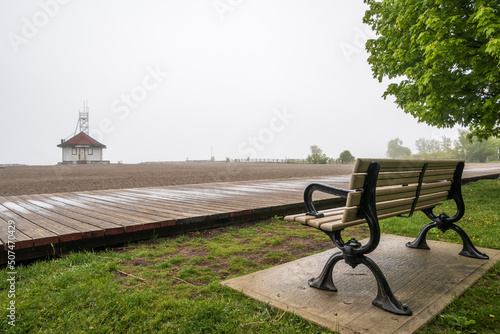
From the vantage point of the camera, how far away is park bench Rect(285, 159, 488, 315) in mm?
2352

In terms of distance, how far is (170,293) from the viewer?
104 inches

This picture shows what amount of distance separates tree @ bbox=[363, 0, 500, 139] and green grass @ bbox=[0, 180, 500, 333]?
448 centimetres

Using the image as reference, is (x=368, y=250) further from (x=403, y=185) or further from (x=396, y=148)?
(x=396, y=148)

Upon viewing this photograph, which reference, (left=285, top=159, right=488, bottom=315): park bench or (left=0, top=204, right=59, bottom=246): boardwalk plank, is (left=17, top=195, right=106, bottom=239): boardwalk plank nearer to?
(left=0, top=204, right=59, bottom=246): boardwalk plank

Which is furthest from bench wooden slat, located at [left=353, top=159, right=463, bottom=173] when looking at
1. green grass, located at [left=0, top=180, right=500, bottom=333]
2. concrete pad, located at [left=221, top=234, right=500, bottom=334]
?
green grass, located at [left=0, top=180, right=500, bottom=333]

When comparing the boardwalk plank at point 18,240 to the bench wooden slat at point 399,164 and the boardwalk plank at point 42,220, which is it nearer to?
the boardwalk plank at point 42,220

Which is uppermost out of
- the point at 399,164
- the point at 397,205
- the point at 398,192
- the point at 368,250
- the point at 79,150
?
the point at 79,150

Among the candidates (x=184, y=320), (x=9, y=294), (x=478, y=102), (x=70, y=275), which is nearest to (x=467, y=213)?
(x=478, y=102)

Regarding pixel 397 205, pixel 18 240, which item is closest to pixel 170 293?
pixel 18 240

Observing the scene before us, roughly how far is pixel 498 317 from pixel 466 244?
1484 mm

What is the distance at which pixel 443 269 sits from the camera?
3.09m

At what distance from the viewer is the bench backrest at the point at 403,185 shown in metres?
2.41

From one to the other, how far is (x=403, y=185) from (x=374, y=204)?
0.84 metres

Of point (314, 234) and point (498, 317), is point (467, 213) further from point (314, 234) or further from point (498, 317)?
point (498, 317)
